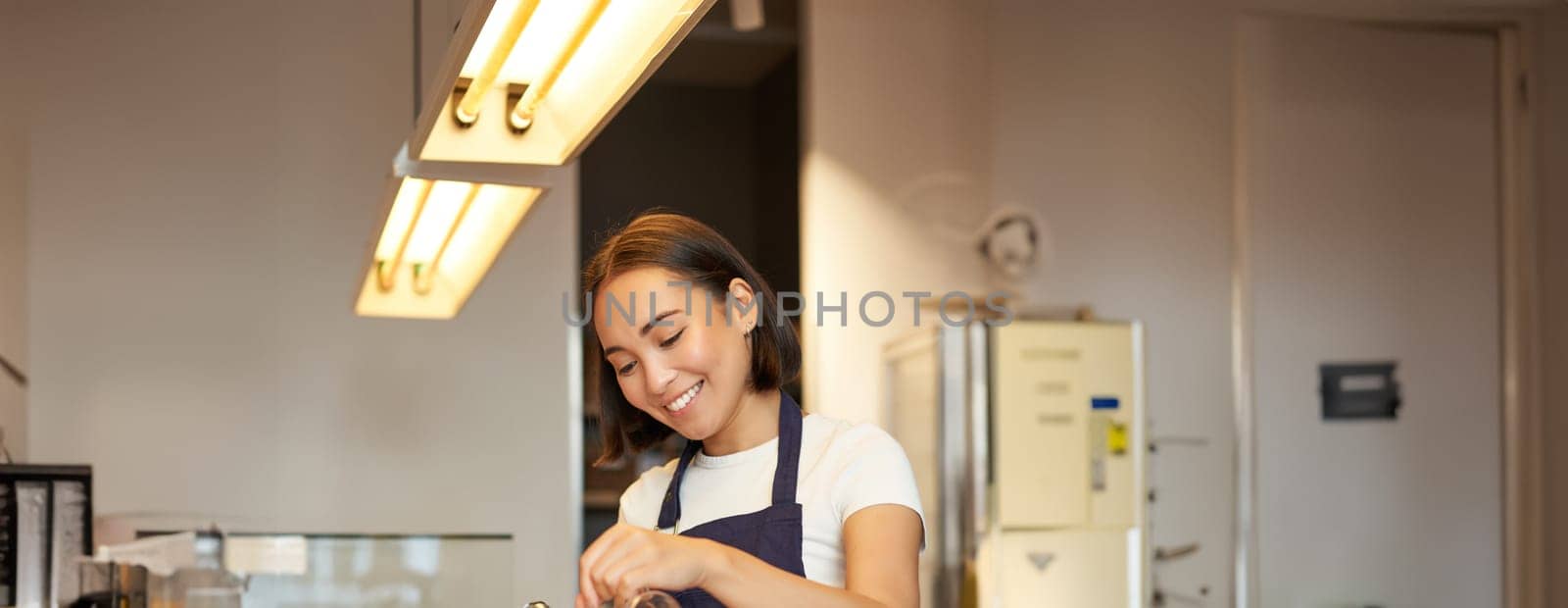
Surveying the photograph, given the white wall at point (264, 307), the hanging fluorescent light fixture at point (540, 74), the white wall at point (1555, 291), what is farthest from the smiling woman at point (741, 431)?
the white wall at point (1555, 291)

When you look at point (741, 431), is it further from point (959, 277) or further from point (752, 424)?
point (959, 277)

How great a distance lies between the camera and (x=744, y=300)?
4.57ft

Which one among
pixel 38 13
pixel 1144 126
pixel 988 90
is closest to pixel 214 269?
pixel 38 13

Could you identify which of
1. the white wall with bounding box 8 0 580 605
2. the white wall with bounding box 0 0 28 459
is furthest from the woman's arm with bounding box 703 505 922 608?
the white wall with bounding box 0 0 28 459

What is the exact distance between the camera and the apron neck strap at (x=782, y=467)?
1.37 meters

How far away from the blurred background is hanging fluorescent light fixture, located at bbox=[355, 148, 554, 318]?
143cm

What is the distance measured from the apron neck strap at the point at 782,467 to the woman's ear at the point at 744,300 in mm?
91

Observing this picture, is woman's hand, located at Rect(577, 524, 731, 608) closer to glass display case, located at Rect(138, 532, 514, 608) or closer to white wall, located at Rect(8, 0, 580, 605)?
glass display case, located at Rect(138, 532, 514, 608)

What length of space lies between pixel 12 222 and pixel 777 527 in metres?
3.43

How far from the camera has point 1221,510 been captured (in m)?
4.74

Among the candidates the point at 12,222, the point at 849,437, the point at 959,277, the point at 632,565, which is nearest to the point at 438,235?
the point at 849,437

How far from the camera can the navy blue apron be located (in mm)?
1339

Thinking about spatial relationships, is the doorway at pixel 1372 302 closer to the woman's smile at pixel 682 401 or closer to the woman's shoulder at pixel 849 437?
the woman's shoulder at pixel 849 437

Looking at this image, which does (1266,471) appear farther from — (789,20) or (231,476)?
(231,476)
